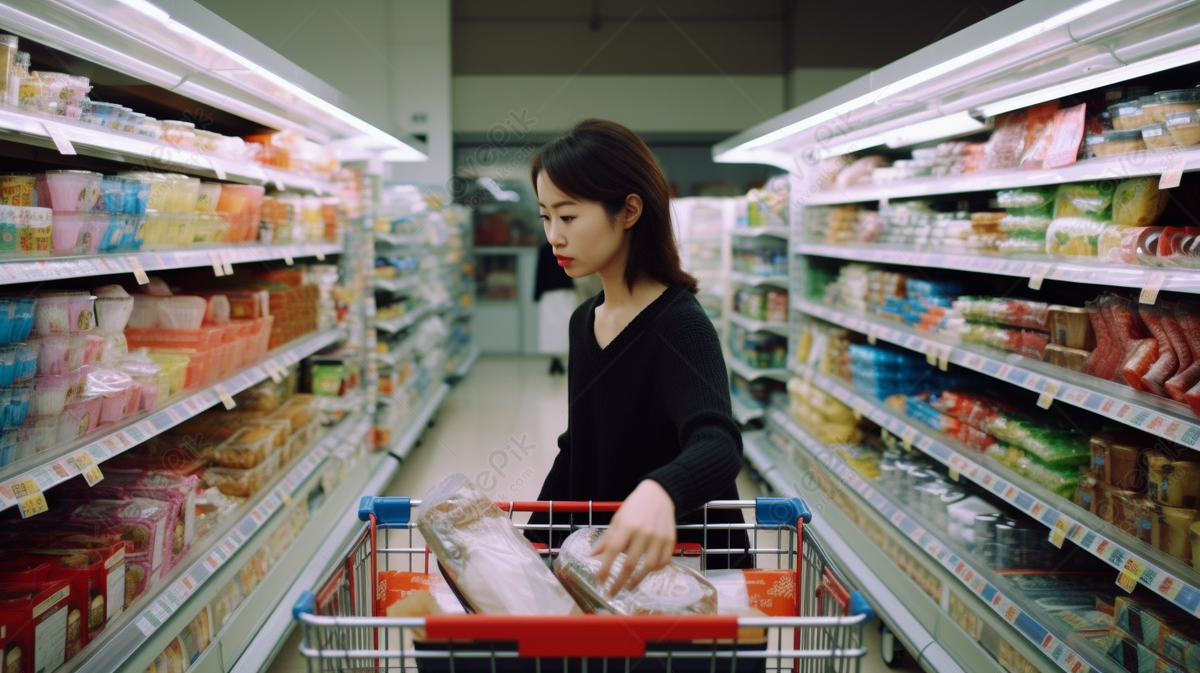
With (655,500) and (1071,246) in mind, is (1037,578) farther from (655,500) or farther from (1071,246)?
(655,500)

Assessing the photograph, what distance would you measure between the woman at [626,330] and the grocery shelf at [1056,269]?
115 centimetres

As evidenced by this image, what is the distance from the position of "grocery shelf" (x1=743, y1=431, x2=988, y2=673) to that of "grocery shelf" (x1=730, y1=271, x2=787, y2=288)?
1.34 metres

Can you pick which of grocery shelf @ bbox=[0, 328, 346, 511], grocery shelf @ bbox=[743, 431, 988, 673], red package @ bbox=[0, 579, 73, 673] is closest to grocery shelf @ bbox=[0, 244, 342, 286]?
grocery shelf @ bbox=[0, 328, 346, 511]

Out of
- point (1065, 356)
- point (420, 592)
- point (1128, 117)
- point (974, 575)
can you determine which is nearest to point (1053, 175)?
point (1128, 117)

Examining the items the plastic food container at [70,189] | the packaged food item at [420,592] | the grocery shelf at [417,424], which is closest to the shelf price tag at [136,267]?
the plastic food container at [70,189]

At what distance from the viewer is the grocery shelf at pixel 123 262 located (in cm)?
177

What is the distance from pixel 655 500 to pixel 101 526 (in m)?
1.85

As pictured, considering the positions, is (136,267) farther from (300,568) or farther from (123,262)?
(300,568)

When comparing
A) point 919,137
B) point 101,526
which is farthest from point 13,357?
point 919,137

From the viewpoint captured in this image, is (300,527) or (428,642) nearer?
(428,642)

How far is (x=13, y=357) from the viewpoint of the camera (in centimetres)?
189

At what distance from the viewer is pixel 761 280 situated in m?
5.23

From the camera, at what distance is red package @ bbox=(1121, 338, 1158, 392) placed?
213 centimetres

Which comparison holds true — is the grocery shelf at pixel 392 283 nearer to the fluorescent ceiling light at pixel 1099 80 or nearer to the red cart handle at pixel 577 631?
the fluorescent ceiling light at pixel 1099 80
